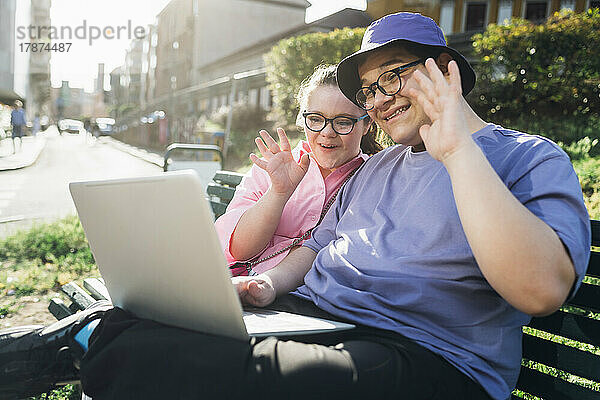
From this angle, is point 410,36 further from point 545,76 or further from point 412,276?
point 545,76

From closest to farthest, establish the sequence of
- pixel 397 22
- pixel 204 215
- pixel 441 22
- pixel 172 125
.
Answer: pixel 204 215 < pixel 397 22 < pixel 441 22 < pixel 172 125

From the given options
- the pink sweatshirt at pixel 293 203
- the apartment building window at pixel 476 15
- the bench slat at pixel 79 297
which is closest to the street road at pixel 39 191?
the bench slat at pixel 79 297

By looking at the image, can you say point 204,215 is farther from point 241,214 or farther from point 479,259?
point 241,214

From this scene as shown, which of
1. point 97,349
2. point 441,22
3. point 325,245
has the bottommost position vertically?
point 97,349

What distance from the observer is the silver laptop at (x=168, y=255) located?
1.31m

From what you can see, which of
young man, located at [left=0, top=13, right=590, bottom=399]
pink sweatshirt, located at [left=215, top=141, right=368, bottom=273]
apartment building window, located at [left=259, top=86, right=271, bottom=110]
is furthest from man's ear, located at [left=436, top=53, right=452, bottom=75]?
apartment building window, located at [left=259, top=86, right=271, bottom=110]

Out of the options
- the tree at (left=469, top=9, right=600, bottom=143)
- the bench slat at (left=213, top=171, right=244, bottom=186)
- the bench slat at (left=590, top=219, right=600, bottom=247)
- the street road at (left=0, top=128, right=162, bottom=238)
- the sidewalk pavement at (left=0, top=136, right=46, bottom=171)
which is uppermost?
the tree at (left=469, top=9, right=600, bottom=143)

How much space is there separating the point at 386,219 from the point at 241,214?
0.82 metres

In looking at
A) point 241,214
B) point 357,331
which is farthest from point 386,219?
point 241,214

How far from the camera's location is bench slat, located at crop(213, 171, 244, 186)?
11.6 ft

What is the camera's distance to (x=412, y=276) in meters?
1.66

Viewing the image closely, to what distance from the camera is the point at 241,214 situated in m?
2.47

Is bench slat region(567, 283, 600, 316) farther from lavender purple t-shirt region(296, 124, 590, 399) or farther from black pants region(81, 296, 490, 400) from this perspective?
black pants region(81, 296, 490, 400)

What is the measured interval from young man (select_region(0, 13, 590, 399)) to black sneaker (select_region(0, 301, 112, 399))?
16mm
